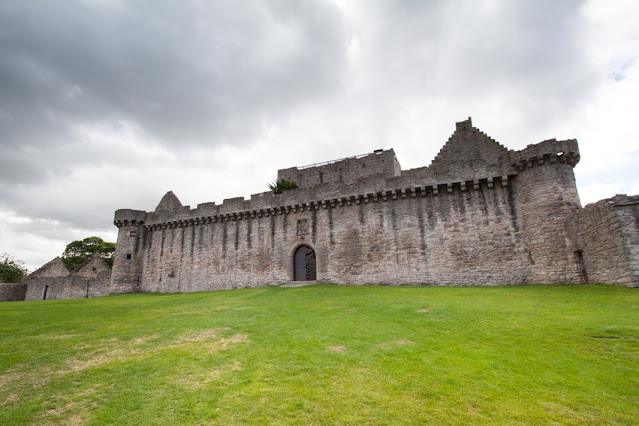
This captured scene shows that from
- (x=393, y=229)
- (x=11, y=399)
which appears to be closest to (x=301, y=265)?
Result: (x=393, y=229)

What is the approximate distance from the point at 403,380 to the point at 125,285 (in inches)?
1158

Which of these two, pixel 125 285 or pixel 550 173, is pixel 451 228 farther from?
pixel 125 285

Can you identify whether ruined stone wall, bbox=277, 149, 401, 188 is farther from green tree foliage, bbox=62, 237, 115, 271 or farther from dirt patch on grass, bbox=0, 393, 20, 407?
green tree foliage, bbox=62, 237, 115, 271

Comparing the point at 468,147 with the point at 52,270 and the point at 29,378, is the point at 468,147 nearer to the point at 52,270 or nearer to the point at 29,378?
the point at 29,378

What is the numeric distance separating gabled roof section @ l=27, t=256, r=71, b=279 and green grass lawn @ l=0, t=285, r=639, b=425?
3142 centimetres

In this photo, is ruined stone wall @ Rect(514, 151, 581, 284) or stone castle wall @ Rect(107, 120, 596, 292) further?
stone castle wall @ Rect(107, 120, 596, 292)

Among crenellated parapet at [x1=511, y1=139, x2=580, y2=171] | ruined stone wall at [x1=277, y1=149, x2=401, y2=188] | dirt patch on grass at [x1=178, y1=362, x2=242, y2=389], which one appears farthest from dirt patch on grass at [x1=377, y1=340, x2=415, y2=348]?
ruined stone wall at [x1=277, y1=149, x2=401, y2=188]

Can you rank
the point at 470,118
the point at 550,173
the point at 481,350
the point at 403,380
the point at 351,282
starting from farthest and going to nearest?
the point at 470,118 → the point at 351,282 → the point at 550,173 → the point at 481,350 → the point at 403,380

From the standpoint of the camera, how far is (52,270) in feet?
112

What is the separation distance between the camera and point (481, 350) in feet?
20.1

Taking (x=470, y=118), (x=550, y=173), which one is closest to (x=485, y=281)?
(x=550, y=173)

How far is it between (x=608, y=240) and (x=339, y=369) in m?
13.1

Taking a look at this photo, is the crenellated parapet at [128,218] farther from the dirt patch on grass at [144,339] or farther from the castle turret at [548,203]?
the castle turret at [548,203]

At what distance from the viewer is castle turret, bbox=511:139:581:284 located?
1548cm
